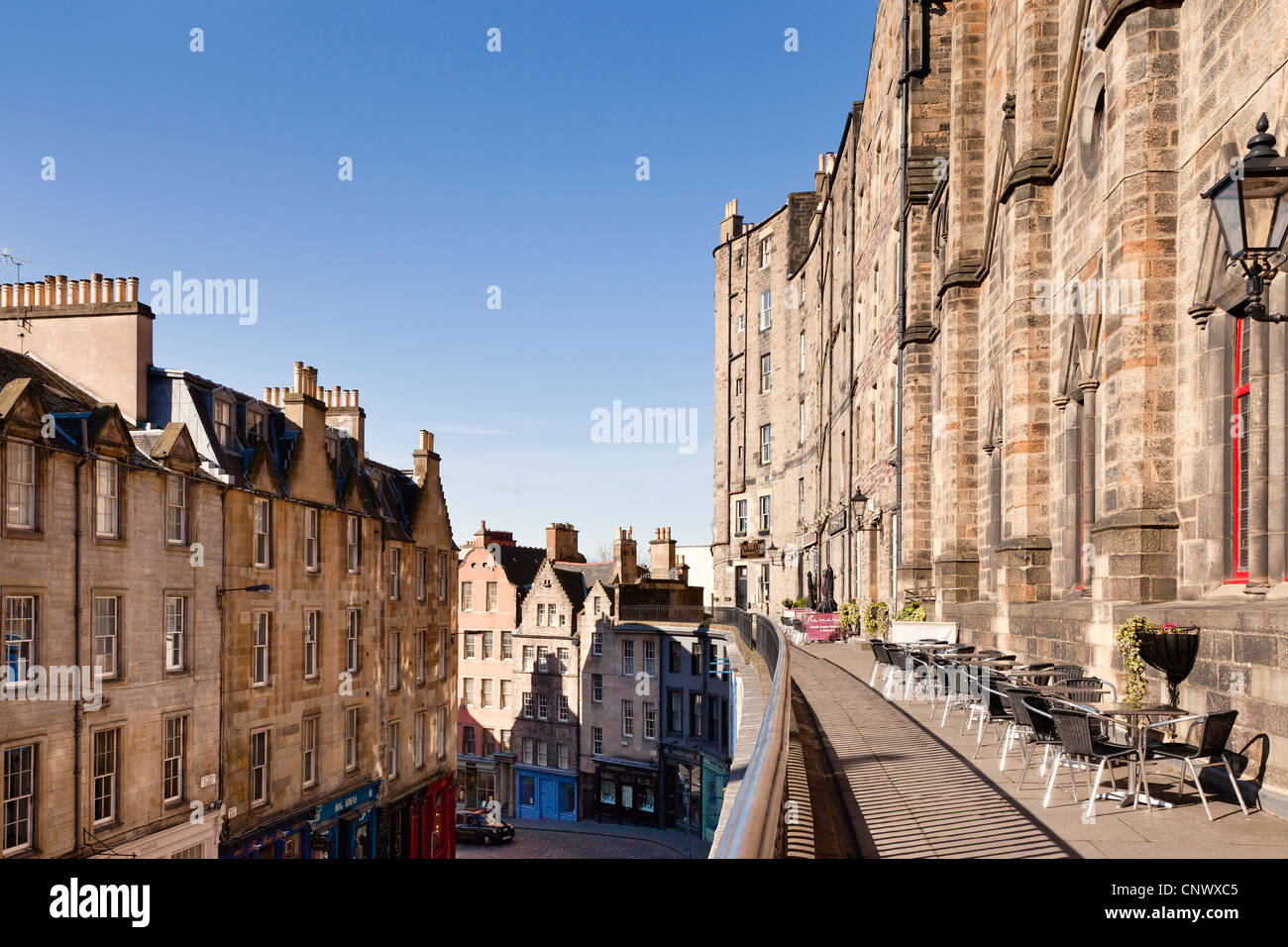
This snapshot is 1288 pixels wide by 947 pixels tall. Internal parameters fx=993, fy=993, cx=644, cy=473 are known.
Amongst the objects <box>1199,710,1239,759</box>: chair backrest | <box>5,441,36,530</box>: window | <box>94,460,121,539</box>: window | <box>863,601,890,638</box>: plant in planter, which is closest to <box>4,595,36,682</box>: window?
<box>5,441,36,530</box>: window

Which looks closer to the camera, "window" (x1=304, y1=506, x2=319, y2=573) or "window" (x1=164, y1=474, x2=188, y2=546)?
"window" (x1=164, y1=474, x2=188, y2=546)

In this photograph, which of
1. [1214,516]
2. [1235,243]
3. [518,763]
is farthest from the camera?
[518,763]

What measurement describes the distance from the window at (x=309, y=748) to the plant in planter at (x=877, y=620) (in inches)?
630

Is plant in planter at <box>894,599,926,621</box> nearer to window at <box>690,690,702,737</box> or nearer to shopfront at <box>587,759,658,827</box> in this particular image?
window at <box>690,690,702,737</box>

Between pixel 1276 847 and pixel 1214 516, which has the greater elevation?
pixel 1214 516

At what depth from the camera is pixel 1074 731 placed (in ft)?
27.5

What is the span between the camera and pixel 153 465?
71.1 ft

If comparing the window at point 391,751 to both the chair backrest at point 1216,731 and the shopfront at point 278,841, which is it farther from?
the chair backrest at point 1216,731

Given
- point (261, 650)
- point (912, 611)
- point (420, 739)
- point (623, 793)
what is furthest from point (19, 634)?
point (623, 793)

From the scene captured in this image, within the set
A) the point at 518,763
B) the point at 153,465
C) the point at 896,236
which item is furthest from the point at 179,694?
the point at 518,763

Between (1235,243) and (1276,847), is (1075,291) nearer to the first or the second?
(1235,243)

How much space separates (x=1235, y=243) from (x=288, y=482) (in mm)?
25237

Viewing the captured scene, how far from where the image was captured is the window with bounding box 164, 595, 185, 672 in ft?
72.0

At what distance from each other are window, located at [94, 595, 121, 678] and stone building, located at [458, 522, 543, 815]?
34.1 metres
